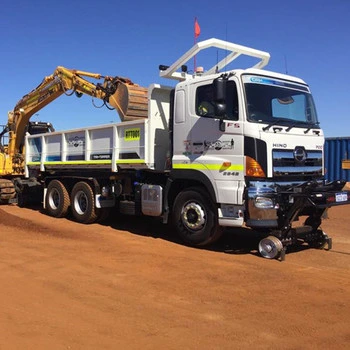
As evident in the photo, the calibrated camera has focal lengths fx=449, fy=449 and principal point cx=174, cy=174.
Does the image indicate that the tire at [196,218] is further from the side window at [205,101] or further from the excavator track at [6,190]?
the excavator track at [6,190]

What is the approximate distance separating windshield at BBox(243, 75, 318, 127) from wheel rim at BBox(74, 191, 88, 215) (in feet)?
18.6

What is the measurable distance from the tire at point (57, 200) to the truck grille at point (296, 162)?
6.62m

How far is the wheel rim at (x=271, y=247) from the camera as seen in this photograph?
7562 mm

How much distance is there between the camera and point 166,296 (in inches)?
215

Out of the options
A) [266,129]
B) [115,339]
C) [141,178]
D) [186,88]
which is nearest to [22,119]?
[141,178]

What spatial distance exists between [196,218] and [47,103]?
806 cm

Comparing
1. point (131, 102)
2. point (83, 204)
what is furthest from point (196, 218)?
point (83, 204)

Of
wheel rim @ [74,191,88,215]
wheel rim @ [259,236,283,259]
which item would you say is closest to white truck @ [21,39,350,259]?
wheel rim @ [259,236,283,259]

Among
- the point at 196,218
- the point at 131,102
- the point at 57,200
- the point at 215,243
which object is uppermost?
the point at 131,102

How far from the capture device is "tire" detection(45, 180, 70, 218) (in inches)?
484

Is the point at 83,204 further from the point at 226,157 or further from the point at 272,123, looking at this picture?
the point at 272,123

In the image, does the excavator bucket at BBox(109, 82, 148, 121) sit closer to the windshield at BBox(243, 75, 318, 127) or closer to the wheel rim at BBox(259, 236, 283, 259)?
the windshield at BBox(243, 75, 318, 127)

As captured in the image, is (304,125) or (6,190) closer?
(304,125)

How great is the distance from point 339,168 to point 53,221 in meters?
12.7
